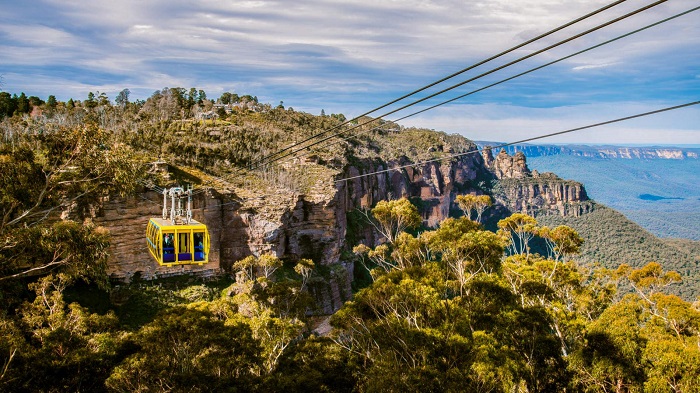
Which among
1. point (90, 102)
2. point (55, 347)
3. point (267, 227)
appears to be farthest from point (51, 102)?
point (55, 347)

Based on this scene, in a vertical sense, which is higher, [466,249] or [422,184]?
[466,249]

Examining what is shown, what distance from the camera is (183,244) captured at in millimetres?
16031

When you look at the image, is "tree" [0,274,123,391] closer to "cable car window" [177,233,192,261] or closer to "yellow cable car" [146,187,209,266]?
"yellow cable car" [146,187,209,266]

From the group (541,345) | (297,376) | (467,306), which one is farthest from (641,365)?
(297,376)

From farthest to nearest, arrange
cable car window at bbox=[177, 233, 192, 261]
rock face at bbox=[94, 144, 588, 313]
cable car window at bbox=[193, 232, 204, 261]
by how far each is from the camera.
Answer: rock face at bbox=[94, 144, 588, 313] → cable car window at bbox=[193, 232, 204, 261] → cable car window at bbox=[177, 233, 192, 261]

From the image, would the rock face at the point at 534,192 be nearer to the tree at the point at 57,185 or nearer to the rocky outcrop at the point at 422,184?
the rocky outcrop at the point at 422,184

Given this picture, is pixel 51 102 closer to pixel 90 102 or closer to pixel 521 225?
pixel 90 102

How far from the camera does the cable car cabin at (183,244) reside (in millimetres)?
15844

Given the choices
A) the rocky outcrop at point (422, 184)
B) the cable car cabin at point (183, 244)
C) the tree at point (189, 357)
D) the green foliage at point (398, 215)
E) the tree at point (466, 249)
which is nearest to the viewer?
the tree at point (189, 357)

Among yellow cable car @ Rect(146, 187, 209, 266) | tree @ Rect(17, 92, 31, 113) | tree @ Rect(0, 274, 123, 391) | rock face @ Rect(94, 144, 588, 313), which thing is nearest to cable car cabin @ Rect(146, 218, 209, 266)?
yellow cable car @ Rect(146, 187, 209, 266)

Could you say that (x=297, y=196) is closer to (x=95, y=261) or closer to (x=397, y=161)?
(x=95, y=261)

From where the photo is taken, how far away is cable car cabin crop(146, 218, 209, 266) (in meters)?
15.8

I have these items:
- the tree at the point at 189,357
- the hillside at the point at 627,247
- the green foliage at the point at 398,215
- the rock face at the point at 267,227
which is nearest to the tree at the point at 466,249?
the green foliage at the point at 398,215

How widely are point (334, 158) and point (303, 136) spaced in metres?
8.83
